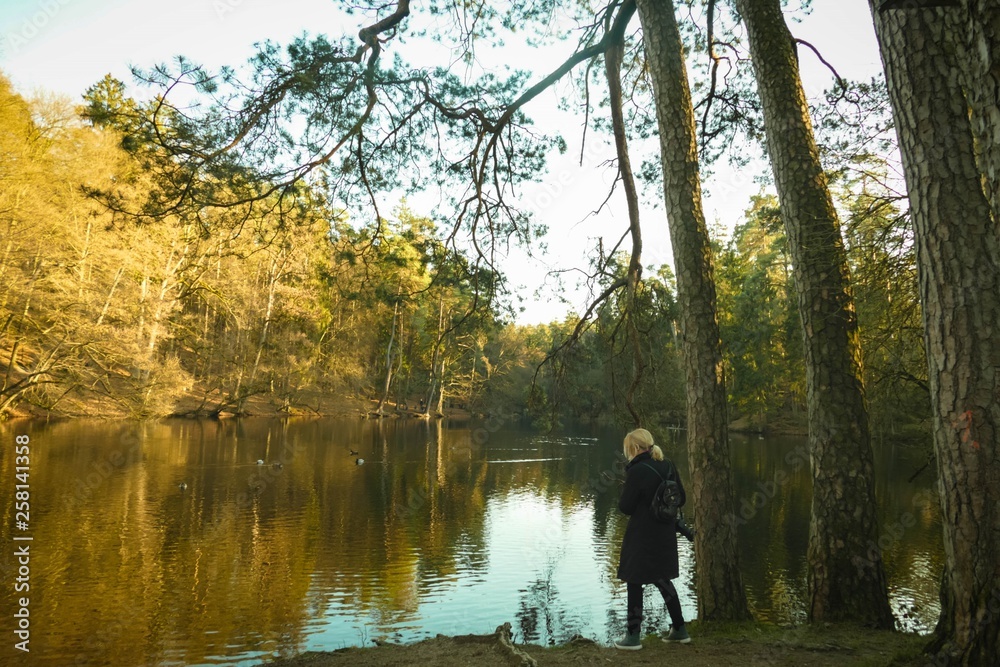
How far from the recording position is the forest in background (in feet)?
23.0

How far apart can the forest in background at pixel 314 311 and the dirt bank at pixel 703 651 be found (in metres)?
2.18

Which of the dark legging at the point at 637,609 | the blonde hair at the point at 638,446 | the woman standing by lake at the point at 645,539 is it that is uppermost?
the blonde hair at the point at 638,446

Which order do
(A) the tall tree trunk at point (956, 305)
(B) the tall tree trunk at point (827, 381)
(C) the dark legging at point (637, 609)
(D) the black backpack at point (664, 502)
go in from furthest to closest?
(B) the tall tree trunk at point (827, 381) < (C) the dark legging at point (637, 609) < (D) the black backpack at point (664, 502) < (A) the tall tree trunk at point (956, 305)

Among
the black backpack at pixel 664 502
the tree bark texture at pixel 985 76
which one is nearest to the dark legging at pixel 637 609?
the black backpack at pixel 664 502

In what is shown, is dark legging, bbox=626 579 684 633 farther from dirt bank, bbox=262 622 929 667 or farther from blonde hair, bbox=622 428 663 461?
blonde hair, bbox=622 428 663 461

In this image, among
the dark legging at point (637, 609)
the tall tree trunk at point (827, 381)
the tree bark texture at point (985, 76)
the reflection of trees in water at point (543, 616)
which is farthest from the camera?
the reflection of trees in water at point (543, 616)

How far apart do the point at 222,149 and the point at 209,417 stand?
105 ft

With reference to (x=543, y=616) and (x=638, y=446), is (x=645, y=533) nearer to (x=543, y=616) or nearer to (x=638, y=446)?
(x=638, y=446)

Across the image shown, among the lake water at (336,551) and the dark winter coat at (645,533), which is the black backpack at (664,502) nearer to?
the dark winter coat at (645,533)

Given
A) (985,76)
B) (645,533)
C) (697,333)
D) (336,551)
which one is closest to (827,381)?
(697,333)

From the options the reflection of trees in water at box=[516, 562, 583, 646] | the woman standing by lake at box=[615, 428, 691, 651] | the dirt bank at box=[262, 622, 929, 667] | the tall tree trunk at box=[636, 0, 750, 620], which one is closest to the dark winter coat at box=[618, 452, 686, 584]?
the woman standing by lake at box=[615, 428, 691, 651]

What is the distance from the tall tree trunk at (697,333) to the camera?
5.23 meters

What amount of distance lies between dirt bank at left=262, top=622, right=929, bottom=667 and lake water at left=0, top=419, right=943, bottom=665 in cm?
101

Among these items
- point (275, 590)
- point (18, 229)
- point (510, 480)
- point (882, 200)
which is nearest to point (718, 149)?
point (882, 200)
